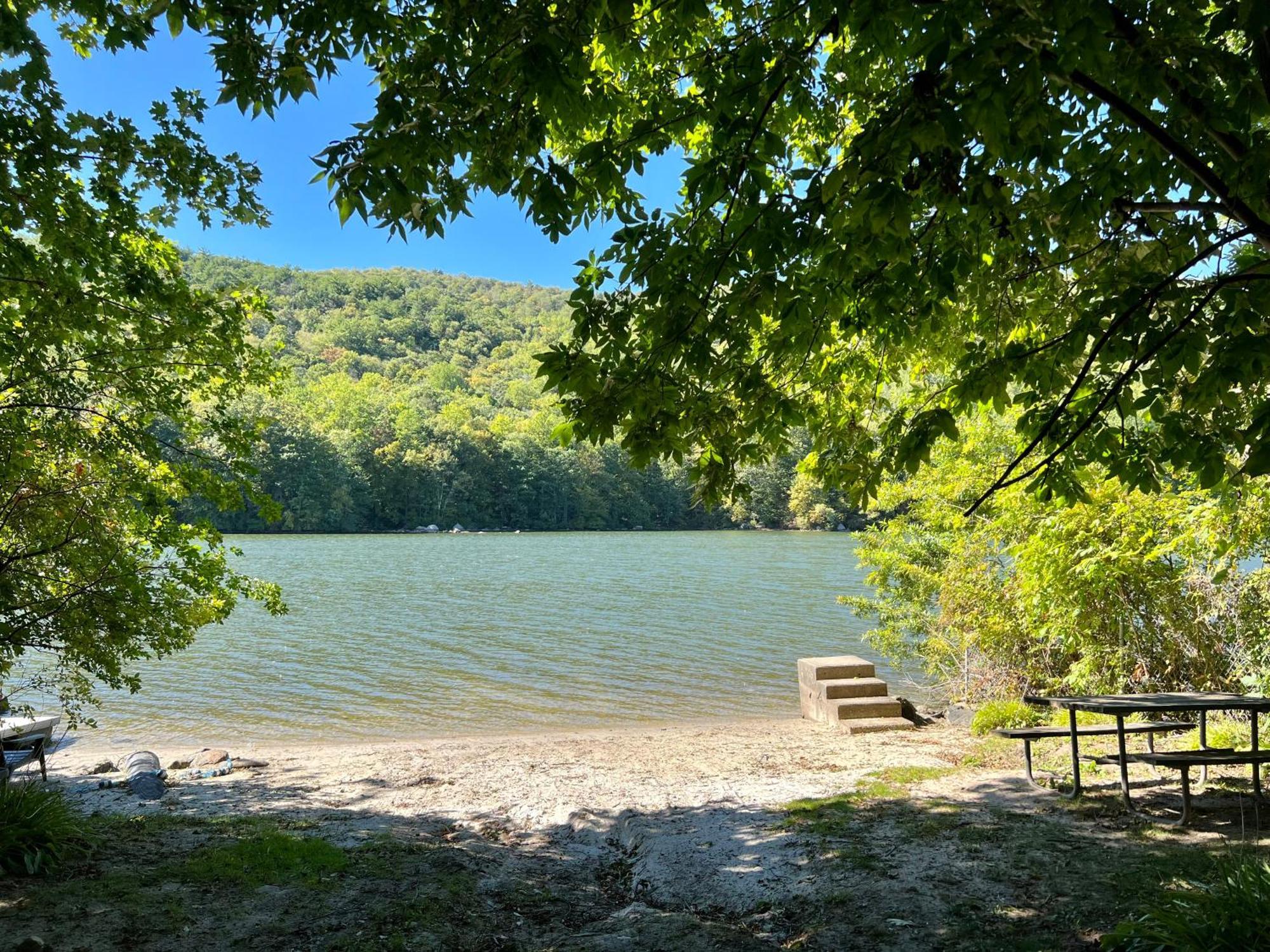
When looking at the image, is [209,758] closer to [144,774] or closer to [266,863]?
[144,774]

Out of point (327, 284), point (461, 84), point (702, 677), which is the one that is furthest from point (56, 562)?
point (327, 284)

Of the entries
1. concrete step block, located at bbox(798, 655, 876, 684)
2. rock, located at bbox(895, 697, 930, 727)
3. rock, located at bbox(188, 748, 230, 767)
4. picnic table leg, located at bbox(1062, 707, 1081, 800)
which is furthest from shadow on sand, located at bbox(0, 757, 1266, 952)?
concrete step block, located at bbox(798, 655, 876, 684)

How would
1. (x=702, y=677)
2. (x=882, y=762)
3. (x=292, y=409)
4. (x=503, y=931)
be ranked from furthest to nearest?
(x=292, y=409) < (x=702, y=677) < (x=882, y=762) < (x=503, y=931)

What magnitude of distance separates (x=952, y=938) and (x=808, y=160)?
5343 mm

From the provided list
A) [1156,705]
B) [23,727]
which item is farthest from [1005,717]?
[23,727]

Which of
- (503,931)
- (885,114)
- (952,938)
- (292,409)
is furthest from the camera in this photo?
(292,409)

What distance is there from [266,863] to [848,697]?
875 cm

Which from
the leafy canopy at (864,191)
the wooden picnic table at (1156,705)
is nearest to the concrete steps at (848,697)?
the wooden picnic table at (1156,705)

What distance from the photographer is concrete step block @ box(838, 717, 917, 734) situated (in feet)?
36.8

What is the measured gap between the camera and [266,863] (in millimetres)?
5531

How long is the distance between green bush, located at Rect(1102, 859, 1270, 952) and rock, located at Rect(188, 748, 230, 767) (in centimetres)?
1026

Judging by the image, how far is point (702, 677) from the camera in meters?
16.9

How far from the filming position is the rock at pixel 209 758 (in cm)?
1062

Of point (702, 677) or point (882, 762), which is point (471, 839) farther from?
point (702, 677)
